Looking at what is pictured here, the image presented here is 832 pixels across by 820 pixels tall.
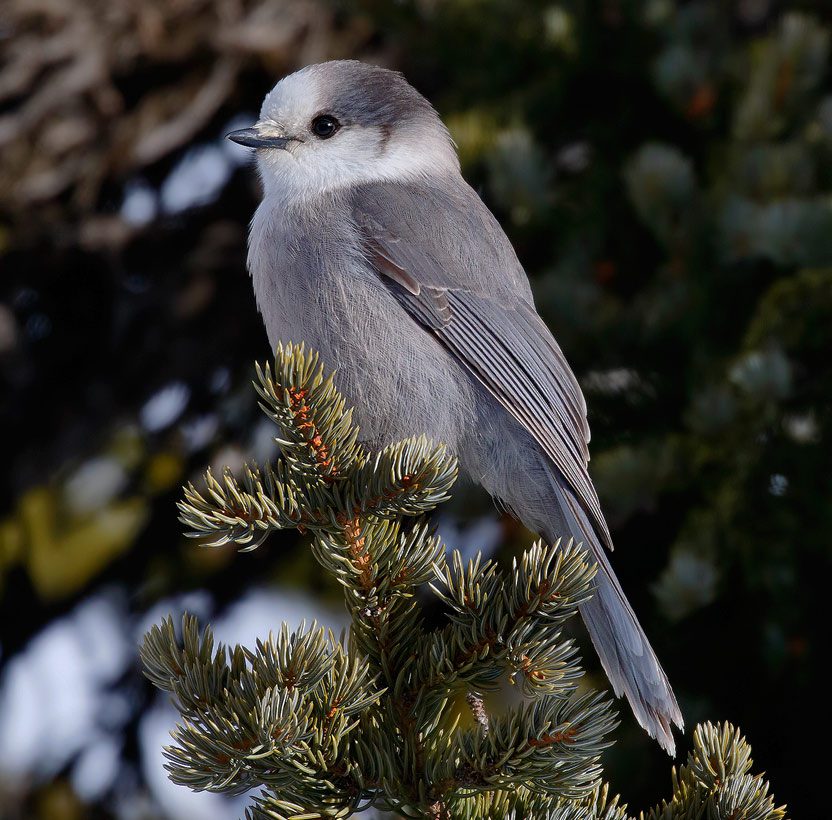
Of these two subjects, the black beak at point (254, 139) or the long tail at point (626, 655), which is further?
the black beak at point (254, 139)

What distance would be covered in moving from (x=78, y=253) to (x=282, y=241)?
0.88 meters

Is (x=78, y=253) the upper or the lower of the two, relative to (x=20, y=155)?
lower

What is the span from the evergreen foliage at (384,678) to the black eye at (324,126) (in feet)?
3.65

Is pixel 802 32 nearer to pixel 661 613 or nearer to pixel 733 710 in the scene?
pixel 661 613

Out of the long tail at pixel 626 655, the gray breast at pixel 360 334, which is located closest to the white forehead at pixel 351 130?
the gray breast at pixel 360 334

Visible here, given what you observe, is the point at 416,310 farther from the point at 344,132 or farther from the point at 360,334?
the point at 344,132

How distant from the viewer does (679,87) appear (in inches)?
96.8

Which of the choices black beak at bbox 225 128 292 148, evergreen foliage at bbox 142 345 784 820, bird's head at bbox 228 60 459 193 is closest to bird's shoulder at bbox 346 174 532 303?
bird's head at bbox 228 60 459 193

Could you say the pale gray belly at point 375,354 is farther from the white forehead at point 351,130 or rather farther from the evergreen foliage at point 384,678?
the evergreen foliage at point 384,678

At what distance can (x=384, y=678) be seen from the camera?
4.94 feet

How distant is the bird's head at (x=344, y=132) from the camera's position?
2436mm

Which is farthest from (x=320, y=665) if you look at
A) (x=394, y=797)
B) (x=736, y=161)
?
(x=736, y=161)

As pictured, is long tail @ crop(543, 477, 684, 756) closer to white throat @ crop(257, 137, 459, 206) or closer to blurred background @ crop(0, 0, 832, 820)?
blurred background @ crop(0, 0, 832, 820)

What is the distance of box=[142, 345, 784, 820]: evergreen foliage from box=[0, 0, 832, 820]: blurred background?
0.72 m
